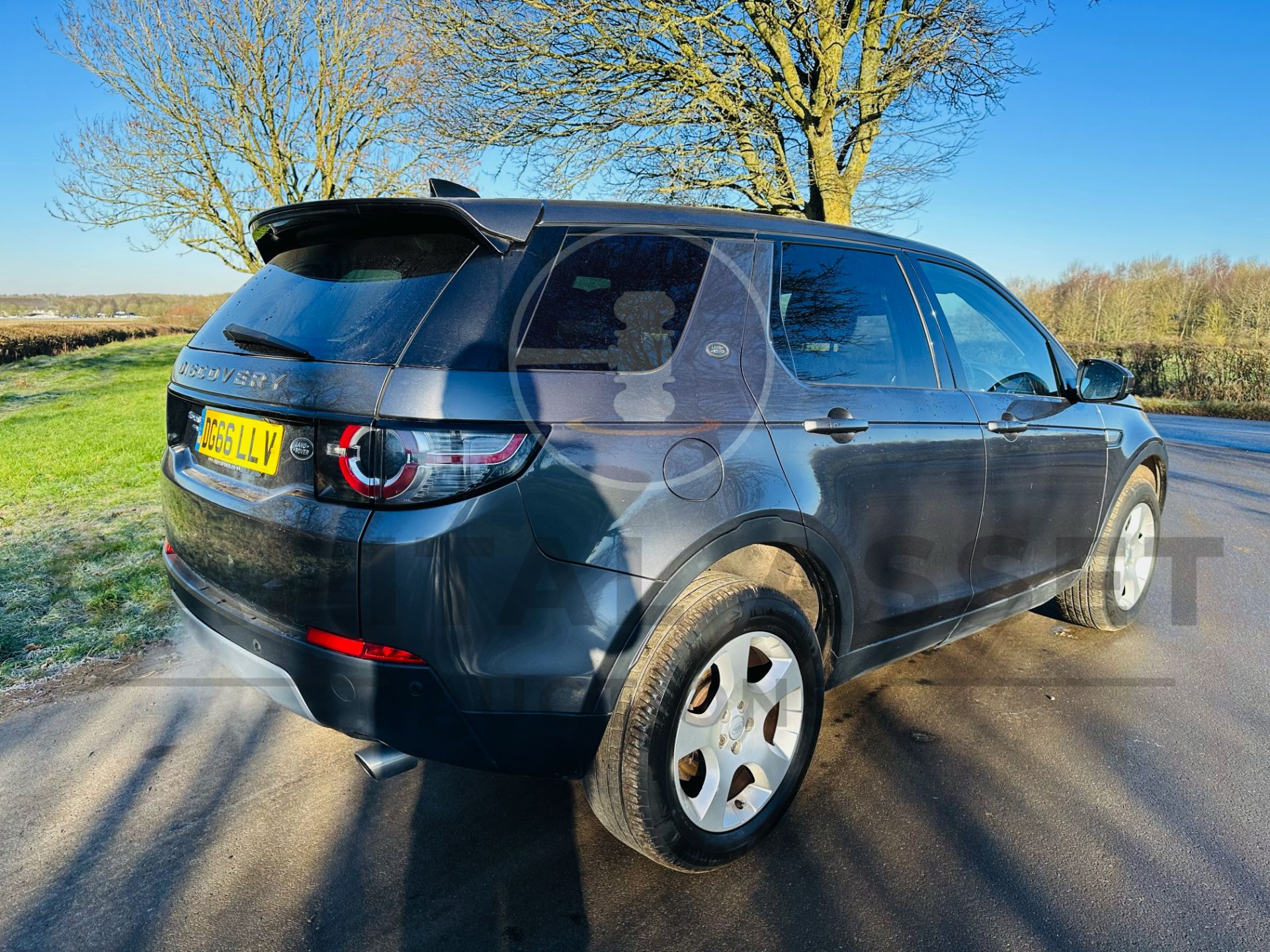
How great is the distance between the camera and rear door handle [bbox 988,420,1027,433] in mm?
3119

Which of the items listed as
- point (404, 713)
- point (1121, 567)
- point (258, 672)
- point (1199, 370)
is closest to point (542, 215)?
point (404, 713)

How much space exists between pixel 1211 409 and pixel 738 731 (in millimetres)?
19248

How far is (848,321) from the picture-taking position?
277 cm

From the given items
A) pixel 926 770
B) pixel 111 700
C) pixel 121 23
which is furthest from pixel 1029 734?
pixel 121 23

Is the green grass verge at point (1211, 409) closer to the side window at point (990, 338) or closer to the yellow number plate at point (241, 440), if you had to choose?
the side window at point (990, 338)

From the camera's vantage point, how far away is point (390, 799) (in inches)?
103

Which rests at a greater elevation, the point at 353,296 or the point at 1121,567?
the point at 353,296

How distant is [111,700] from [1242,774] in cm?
419

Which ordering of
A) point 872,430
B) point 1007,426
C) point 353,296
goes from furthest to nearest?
point 1007,426, point 872,430, point 353,296

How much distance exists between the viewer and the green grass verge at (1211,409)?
16.4 metres

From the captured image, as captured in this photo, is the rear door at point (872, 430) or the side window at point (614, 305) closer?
the side window at point (614, 305)

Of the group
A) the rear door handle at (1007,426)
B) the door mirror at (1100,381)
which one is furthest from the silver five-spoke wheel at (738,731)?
the door mirror at (1100,381)

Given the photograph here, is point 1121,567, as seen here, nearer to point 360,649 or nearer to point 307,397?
point 360,649

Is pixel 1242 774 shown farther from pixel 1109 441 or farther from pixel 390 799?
pixel 390 799
